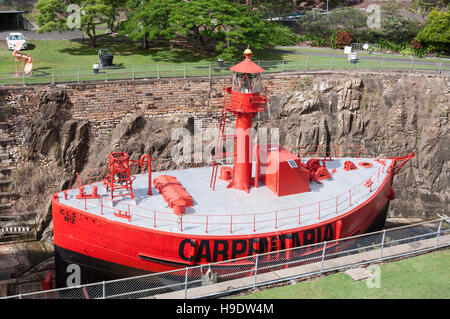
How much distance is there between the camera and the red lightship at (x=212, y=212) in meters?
16.1

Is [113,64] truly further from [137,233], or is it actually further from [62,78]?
[137,233]

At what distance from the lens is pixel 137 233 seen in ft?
52.2

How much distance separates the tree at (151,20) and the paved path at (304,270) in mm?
20224

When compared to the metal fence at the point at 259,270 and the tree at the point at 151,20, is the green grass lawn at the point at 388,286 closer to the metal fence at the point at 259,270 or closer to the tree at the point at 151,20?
the metal fence at the point at 259,270

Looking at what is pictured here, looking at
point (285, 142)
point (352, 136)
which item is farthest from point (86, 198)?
point (352, 136)

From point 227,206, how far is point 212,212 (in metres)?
0.73

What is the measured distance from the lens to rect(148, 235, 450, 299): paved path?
1325 cm

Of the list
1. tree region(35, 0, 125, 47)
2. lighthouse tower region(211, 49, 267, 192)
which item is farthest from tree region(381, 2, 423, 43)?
lighthouse tower region(211, 49, 267, 192)

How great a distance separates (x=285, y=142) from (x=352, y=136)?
436cm

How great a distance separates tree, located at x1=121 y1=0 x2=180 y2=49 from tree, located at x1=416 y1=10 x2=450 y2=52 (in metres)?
20.2

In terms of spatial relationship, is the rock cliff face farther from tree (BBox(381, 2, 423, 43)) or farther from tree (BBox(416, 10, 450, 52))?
tree (BBox(381, 2, 423, 43))

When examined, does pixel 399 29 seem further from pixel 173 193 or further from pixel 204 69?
pixel 173 193
